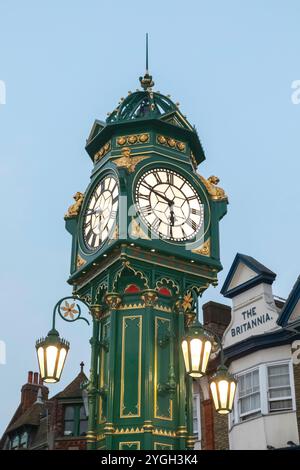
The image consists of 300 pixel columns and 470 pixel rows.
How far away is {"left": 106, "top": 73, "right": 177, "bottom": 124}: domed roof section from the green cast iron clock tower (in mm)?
25

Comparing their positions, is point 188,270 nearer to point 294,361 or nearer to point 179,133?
point 179,133

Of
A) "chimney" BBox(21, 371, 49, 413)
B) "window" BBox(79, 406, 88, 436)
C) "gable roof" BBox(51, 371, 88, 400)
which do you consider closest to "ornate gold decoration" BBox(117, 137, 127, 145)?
"gable roof" BBox(51, 371, 88, 400)

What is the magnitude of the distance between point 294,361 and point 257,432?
2223 millimetres

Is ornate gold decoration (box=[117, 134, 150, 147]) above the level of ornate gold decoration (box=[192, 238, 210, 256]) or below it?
above

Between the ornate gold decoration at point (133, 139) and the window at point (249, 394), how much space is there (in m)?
11.8

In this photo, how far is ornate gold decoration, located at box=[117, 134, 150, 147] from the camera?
13258 mm

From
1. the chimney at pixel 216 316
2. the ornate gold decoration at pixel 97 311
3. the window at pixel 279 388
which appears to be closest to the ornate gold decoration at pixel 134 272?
the ornate gold decoration at pixel 97 311

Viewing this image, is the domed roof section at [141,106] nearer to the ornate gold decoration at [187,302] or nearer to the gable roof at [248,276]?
the ornate gold decoration at [187,302]

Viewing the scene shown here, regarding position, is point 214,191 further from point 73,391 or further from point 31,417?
point 31,417

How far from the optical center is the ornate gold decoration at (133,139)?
13.3 metres

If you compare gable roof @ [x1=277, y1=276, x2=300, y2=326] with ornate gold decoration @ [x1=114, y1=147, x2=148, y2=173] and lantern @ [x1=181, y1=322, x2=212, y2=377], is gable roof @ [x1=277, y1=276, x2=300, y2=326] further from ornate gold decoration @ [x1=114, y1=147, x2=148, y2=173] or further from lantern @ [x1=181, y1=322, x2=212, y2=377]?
lantern @ [x1=181, y1=322, x2=212, y2=377]

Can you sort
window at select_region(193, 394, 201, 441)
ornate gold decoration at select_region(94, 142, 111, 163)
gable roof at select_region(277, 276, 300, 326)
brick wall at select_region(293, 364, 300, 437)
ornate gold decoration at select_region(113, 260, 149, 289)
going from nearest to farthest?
ornate gold decoration at select_region(113, 260, 149, 289) < ornate gold decoration at select_region(94, 142, 111, 163) < brick wall at select_region(293, 364, 300, 437) < gable roof at select_region(277, 276, 300, 326) < window at select_region(193, 394, 201, 441)
